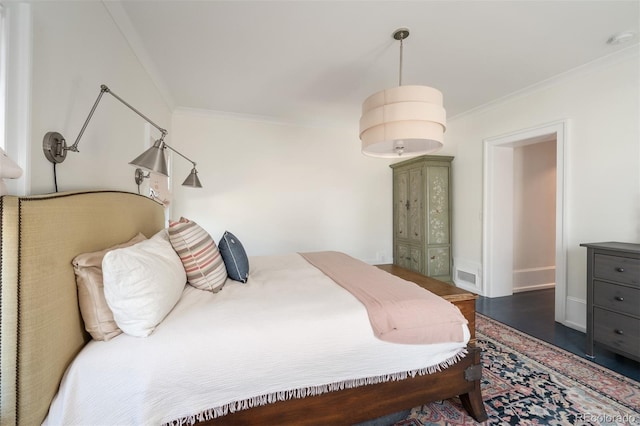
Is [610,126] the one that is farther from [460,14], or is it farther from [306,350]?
[306,350]

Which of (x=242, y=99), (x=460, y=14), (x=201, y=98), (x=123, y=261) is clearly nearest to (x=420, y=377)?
(x=123, y=261)

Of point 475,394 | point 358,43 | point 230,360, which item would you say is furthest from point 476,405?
point 358,43

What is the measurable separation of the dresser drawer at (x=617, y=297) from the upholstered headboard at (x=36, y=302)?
325 cm

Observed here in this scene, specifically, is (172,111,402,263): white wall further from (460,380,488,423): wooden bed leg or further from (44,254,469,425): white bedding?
(460,380,488,423): wooden bed leg

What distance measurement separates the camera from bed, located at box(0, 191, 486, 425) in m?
0.77

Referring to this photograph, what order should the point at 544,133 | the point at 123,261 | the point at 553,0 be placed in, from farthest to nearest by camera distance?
the point at 544,133, the point at 553,0, the point at 123,261

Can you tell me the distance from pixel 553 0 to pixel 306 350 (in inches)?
102

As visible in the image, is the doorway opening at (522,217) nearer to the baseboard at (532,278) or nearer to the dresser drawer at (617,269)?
the baseboard at (532,278)

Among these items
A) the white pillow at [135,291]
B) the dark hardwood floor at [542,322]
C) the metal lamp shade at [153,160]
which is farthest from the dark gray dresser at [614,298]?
the metal lamp shade at [153,160]

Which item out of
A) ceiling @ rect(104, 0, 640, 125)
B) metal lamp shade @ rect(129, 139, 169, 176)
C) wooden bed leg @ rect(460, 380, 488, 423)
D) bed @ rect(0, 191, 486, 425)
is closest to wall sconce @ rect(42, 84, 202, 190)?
metal lamp shade @ rect(129, 139, 169, 176)

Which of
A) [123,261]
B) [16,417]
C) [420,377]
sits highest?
[123,261]

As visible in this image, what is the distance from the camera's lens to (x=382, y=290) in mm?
1470

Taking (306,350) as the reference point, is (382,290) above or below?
above

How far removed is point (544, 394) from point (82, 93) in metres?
3.25
